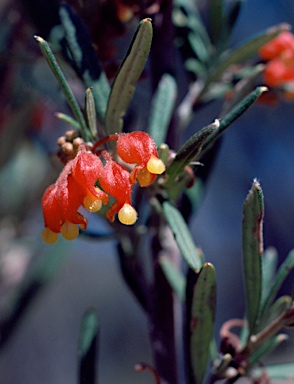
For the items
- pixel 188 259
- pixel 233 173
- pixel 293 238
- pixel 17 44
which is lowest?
pixel 293 238

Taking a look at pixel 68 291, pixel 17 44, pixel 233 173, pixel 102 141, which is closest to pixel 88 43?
pixel 102 141

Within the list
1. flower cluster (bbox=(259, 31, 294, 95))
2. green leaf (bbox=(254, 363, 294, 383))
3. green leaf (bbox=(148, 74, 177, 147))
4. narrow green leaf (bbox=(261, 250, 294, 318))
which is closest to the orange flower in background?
flower cluster (bbox=(259, 31, 294, 95))

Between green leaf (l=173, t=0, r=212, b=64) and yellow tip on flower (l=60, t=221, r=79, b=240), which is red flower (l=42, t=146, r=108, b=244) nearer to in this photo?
yellow tip on flower (l=60, t=221, r=79, b=240)

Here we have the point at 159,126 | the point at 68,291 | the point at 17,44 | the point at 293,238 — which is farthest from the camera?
the point at 68,291

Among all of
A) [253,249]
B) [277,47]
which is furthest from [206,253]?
[253,249]

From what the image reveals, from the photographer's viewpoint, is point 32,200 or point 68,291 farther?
point 68,291

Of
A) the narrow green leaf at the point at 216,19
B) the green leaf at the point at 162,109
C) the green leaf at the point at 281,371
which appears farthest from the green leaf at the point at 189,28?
the green leaf at the point at 281,371

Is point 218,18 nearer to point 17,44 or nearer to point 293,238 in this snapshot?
point 17,44

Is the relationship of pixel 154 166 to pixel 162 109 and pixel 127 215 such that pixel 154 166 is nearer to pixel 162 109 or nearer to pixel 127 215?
pixel 127 215
